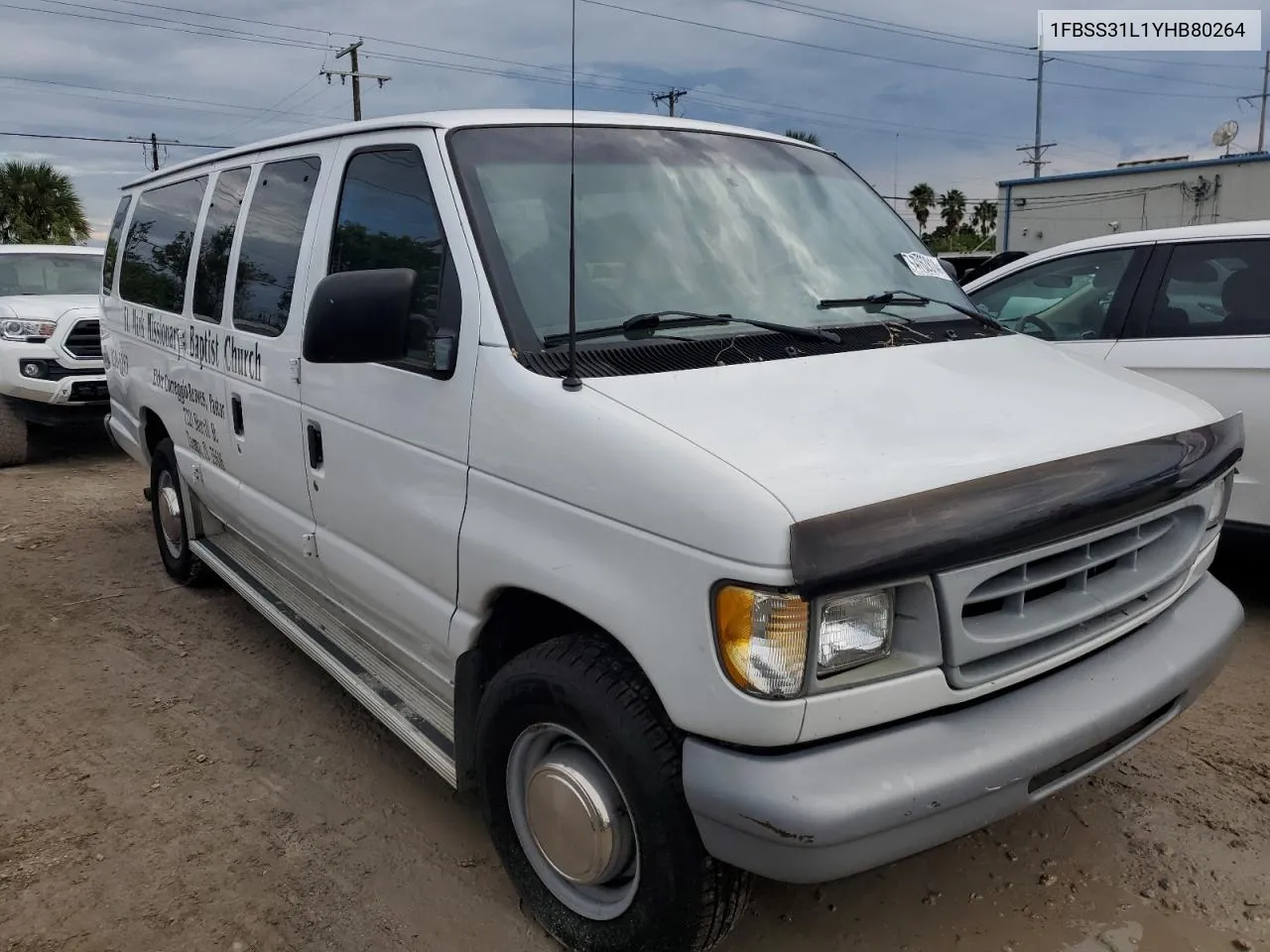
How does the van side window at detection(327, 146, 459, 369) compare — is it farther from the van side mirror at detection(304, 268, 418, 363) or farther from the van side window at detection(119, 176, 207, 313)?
the van side window at detection(119, 176, 207, 313)

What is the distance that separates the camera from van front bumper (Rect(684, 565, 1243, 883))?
1872mm

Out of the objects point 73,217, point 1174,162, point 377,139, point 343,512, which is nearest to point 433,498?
point 343,512

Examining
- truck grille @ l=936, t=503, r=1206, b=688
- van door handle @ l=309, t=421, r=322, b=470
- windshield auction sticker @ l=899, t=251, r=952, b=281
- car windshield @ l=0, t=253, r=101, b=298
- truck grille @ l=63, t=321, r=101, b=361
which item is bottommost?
truck grille @ l=936, t=503, r=1206, b=688

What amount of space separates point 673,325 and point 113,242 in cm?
478

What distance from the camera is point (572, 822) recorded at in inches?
92.8

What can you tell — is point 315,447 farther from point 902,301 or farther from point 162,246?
point 162,246

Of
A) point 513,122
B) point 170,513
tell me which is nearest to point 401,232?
point 513,122

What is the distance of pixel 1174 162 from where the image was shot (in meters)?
27.1

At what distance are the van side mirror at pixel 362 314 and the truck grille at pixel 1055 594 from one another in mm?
1465

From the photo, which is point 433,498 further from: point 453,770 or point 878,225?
point 878,225

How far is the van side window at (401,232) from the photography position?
2.71 metres

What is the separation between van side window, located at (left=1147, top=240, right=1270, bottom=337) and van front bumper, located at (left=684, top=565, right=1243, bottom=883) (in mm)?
2954

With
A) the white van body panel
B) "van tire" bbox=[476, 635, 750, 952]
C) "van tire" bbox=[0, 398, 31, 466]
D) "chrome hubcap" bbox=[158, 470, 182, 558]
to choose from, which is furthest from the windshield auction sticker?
"van tire" bbox=[0, 398, 31, 466]

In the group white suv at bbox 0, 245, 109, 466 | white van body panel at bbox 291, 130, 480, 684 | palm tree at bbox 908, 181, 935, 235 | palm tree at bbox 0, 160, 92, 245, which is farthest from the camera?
palm tree at bbox 908, 181, 935, 235
